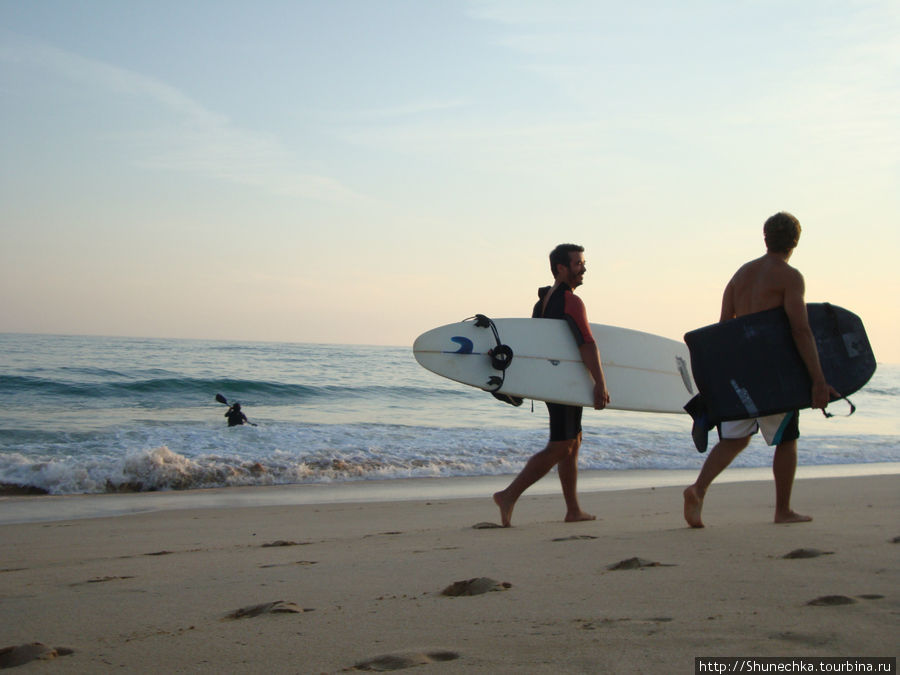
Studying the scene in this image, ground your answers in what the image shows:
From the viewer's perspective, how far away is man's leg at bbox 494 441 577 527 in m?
4.13

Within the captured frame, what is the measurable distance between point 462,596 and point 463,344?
2.56 m

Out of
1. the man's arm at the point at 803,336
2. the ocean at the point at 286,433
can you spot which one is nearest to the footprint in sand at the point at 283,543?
the man's arm at the point at 803,336

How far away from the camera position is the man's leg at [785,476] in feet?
12.5

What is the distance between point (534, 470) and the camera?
418cm

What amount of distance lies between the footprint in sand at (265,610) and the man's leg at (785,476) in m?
2.59

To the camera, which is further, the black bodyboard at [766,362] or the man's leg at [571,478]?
the man's leg at [571,478]

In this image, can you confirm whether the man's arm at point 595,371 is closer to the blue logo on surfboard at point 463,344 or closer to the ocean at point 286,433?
the blue logo on surfboard at point 463,344

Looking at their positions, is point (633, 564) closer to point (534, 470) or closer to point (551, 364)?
point (534, 470)

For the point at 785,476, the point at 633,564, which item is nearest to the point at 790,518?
the point at 785,476

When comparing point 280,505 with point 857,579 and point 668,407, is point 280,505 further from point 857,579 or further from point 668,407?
point 857,579

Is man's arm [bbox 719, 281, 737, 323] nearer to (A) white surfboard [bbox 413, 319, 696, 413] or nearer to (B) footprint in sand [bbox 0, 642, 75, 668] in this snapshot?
(A) white surfboard [bbox 413, 319, 696, 413]

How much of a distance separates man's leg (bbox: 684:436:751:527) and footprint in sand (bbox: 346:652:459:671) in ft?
7.32

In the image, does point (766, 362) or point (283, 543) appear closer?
point (766, 362)

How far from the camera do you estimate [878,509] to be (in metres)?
4.48
